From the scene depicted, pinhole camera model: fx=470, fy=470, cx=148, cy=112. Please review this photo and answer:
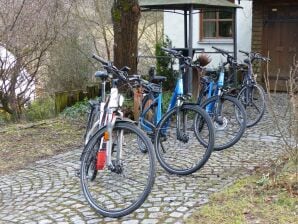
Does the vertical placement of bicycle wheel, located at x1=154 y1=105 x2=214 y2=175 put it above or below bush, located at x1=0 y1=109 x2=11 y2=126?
above

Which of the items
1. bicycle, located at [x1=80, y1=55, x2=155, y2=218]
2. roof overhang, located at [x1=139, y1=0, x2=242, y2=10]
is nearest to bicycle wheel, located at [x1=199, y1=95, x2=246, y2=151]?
bicycle, located at [x1=80, y1=55, x2=155, y2=218]

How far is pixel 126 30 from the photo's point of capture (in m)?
8.79

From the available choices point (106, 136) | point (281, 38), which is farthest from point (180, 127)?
point (281, 38)

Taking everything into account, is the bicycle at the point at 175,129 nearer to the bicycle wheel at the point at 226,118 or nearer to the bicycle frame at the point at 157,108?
the bicycle frame at the point at 157,108

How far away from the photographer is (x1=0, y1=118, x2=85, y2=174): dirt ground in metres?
6.28

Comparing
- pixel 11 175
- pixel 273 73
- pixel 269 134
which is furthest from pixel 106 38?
pixel 11 175

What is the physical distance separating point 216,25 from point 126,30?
6.10 m

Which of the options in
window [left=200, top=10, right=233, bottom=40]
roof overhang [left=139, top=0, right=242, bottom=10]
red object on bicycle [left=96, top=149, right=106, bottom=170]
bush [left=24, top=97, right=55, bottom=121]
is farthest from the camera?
window [left=200, top=10, right=233, bottom=40]

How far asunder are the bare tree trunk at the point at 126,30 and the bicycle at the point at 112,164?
13.5 feet

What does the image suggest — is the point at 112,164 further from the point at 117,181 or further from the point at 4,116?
the point at 4,116

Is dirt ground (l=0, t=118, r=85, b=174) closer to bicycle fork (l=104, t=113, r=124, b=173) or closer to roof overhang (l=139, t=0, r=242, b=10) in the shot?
bicycle fork (l=104, t=113, r=124, b=173)

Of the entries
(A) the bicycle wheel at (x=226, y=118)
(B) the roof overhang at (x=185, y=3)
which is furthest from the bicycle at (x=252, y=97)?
(B) the roof overhang at (x=185, y=3)

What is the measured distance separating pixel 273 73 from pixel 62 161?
315 inches

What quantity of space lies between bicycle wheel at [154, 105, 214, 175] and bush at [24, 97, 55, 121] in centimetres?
750
